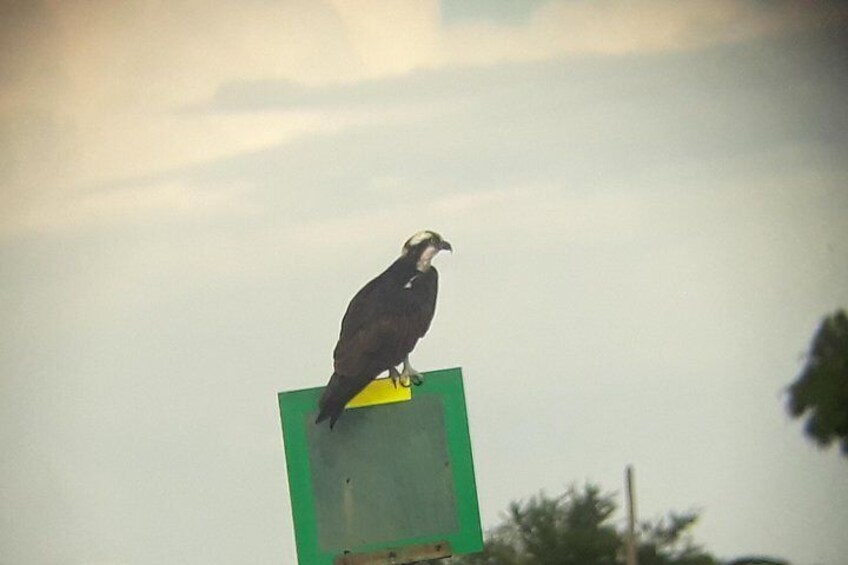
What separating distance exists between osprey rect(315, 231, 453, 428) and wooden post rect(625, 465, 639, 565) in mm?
363

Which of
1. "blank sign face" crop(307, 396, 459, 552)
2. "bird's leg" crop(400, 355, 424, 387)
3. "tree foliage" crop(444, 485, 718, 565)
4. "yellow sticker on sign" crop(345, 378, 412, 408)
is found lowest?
"tree foliage" crop(444, 485, 718, 565)

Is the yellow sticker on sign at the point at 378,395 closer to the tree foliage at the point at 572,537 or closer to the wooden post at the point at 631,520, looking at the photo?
the tree foliage at the point at 572,537

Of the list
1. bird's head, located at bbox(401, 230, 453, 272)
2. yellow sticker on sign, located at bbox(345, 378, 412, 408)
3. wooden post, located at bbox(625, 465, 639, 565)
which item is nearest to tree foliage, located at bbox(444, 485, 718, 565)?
wooden post, located at bbox(625, 465, 639, 565)

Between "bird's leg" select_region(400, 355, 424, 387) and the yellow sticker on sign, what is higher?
"bird's leg" select_region(400, 355, 424, 387)

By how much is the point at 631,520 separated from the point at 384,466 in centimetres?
39

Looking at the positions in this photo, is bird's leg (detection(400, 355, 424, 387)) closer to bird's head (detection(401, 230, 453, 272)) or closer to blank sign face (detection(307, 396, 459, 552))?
blank sign face (detection(307, 396, 459, 552))

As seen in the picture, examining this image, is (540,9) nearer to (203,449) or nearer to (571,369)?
(571,369)

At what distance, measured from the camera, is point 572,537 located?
6.09 feet

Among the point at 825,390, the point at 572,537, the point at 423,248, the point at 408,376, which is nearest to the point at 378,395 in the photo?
the point at 408,376

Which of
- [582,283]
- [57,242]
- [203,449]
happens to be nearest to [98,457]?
[203,449]

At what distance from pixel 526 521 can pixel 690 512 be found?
261 mm

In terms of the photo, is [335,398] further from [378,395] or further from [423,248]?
[423,248]

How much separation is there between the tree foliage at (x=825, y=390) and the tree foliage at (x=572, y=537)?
28 cm

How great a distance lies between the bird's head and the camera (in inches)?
73.3
